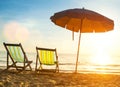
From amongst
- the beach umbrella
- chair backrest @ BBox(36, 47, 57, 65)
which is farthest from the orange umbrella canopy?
chair backrest @ BBox(36, 47, 57, 65)

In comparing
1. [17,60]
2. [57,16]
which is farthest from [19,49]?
[57,16]

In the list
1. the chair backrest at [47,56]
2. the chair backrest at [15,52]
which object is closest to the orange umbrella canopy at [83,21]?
the chair backrest at [47,56]

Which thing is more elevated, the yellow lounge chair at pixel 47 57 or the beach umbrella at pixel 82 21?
the beach umbrella at pixel 82 21

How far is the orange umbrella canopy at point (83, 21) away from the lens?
26.2 feet

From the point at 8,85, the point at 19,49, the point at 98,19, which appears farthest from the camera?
the point at 19,49

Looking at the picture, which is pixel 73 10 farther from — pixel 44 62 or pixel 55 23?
pixel 44 62

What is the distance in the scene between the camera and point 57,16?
8430mm

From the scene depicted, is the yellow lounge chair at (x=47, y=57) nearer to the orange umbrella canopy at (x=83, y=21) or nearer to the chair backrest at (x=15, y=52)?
the chair backrest at (x=15, y=52)

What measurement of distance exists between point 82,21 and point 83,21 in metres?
0.22

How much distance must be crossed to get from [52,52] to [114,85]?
9.73 ft

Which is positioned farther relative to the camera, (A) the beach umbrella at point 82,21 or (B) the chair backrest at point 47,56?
(B) the chair backrest at point 47,56

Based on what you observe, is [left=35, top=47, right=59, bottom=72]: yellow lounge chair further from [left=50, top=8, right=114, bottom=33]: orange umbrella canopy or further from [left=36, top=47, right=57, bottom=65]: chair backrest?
[left=50, top=8, right=114, bottom=33]: orange umbrella canopy

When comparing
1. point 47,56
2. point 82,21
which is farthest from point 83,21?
point 47,56

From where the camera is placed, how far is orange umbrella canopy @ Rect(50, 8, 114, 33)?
798 centimetres
